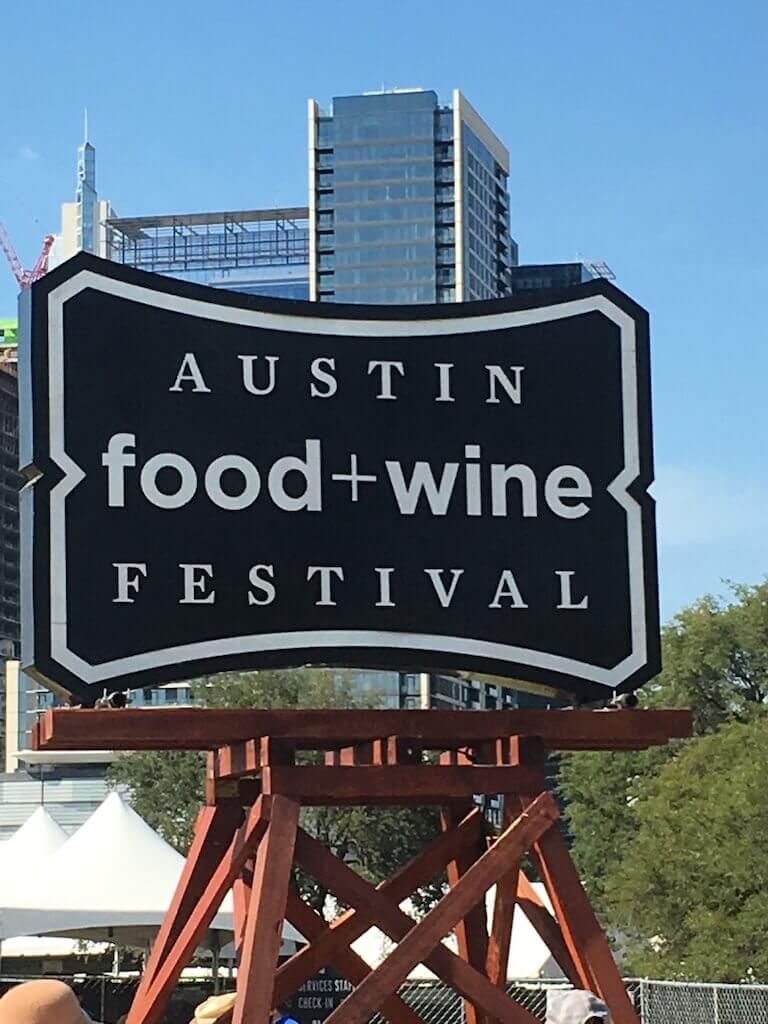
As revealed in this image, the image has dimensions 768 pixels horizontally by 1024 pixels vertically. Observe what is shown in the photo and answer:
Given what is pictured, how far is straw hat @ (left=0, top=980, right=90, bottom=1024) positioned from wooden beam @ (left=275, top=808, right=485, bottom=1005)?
3280mm

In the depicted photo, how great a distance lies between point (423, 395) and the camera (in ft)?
28.7

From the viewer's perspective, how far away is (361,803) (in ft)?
27.0

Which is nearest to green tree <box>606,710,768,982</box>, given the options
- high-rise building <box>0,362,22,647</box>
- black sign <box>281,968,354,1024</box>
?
black sign <box>281,968,354,1024</box>

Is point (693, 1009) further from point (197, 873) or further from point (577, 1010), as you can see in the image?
point (577, 1010)

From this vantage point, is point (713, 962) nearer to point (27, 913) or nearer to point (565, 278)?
point (27, 913)

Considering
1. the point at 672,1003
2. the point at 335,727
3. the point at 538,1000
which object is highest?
the point at 335,727

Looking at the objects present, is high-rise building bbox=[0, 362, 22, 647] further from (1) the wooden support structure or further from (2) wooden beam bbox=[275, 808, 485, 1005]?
(1) the wooden support structure

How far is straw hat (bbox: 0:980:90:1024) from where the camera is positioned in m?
4.76

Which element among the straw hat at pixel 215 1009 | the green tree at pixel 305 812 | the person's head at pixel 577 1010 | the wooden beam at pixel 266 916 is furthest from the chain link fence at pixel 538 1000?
the green tree at pixel 305 812

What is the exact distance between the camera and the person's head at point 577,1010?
6285 mm

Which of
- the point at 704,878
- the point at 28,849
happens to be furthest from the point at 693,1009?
the point at 704,878

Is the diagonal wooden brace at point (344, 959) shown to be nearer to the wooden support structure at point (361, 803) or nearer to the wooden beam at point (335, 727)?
the wooden support structure at point (361, 803)

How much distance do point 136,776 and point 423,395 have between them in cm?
4402

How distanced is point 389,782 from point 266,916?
849 millimetres
